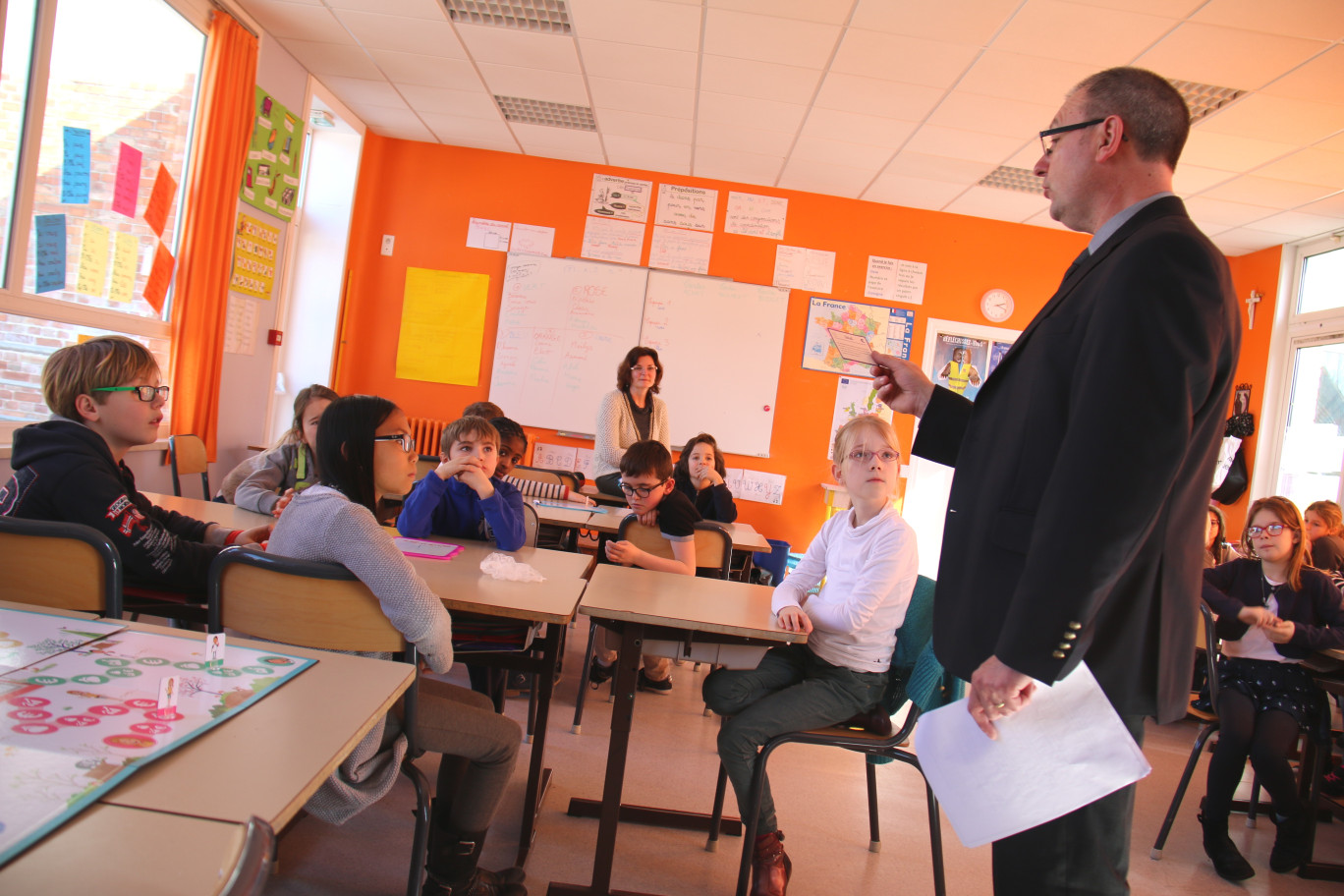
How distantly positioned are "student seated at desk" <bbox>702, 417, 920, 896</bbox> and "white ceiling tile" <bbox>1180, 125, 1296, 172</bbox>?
11.0ft

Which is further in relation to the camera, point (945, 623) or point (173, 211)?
point (173, 211)

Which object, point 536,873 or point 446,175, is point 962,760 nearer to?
point 536,873

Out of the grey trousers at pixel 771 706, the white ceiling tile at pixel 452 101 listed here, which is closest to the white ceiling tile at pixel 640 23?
the white ceiling tile at pixel 452 101

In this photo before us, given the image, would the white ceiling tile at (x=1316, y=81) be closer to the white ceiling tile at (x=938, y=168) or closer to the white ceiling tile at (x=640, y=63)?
the white ceiling tile at (x=938, y=168)

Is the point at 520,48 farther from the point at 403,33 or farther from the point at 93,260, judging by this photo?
the point at 93,260

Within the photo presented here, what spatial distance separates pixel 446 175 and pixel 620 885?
5392mm

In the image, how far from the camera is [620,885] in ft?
6.42

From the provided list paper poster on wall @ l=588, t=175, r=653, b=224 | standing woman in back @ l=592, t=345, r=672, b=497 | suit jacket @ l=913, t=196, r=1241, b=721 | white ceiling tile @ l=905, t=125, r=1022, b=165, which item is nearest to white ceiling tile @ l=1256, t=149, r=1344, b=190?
white ceiling tile @ l=905, t=125, r=1022, b=165

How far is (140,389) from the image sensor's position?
1953mm

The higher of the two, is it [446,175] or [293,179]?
[446,175]

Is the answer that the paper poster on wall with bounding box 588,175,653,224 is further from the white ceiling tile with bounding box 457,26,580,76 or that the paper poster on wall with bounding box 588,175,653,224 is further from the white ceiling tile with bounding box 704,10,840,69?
the white ceiling tile with bounding box 704,10,840,69

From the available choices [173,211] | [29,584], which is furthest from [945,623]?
[173,211]

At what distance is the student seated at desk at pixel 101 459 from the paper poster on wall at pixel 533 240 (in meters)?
4.15

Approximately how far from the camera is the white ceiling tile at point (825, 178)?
539 centimetres
